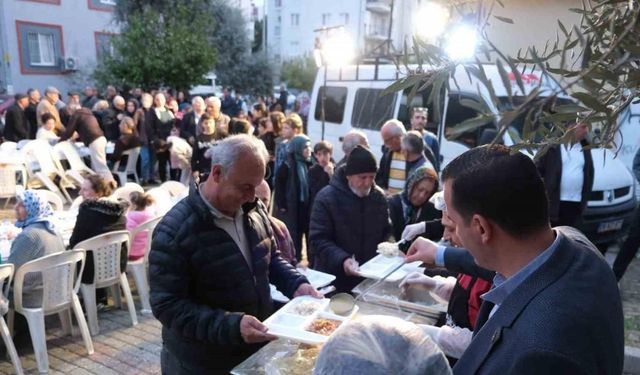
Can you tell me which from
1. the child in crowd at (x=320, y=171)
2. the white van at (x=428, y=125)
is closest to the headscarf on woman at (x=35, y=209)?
the child in crowd at (x=320, y=171)

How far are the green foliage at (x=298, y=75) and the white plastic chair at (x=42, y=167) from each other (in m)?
29.5

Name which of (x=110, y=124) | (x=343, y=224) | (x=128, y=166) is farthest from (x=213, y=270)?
(x=110, y=124)

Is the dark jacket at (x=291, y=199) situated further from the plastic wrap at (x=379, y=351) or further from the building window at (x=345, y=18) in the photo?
the building window at (x=345, y=18)

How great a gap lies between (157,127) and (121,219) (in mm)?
6225

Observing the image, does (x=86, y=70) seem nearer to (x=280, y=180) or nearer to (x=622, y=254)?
(x=280, y=180)

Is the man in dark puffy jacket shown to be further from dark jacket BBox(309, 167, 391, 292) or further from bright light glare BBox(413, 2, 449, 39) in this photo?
dark jacket BBox(309, 167, 391, 292)

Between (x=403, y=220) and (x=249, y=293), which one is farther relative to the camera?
(x=403, y=220)

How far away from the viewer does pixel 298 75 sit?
3741 cm

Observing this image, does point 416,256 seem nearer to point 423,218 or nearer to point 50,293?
point 423,218

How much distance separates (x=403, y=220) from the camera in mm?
4105

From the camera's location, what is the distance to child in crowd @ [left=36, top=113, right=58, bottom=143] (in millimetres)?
9531

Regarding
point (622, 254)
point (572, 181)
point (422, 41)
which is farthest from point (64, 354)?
point (622, 254)

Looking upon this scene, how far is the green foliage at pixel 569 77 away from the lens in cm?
81

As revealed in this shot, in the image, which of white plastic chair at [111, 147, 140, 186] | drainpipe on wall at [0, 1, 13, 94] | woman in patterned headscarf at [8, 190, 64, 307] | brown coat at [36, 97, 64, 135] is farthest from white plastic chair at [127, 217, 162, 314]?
drainpipe on wall at [0, 1, 13, 94]
